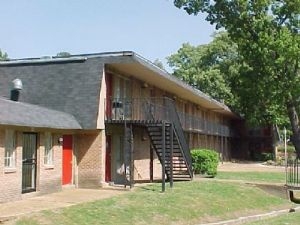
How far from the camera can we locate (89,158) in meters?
20.5

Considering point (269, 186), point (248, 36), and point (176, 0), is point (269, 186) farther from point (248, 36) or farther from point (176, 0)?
point (176, 0)

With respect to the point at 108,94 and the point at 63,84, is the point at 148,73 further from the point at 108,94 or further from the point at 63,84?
the point at 63,84


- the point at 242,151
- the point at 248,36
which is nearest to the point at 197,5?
the point at 248,36

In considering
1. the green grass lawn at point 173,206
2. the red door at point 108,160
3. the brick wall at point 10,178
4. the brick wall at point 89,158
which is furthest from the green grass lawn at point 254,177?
the brick wall at point 10,178

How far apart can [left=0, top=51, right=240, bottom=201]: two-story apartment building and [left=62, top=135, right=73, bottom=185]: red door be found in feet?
0.13

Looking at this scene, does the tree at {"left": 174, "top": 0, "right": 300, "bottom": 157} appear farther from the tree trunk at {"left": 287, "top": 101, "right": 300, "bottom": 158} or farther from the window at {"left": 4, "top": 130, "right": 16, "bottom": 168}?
the window at {"left": 4, "top": 130, "right": 16, "bottom": 168}

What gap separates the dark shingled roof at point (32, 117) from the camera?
15148 mm

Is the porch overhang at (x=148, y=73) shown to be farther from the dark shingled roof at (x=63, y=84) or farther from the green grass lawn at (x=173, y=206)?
the green grass lawn at (x=173, y=206)

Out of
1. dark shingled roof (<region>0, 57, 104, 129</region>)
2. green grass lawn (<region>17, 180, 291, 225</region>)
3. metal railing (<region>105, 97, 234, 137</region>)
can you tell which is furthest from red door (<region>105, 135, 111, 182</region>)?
green grass lawn (<region>17, 180, 291, 225</region>)

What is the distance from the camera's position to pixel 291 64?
29016 mm

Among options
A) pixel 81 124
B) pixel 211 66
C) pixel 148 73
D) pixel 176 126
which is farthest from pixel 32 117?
pixel 211 66

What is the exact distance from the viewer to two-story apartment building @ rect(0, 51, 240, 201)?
54.3 ft

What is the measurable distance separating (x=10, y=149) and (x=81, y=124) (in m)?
4.22

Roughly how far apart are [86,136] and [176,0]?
13.5 meters
